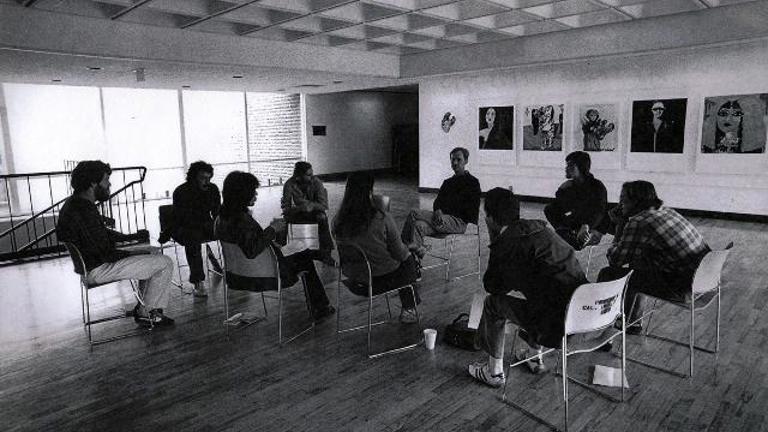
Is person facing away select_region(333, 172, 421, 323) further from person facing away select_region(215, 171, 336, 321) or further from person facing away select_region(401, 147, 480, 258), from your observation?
person facing away select_region(401, 147, 480, 258)

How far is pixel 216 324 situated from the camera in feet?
14.2

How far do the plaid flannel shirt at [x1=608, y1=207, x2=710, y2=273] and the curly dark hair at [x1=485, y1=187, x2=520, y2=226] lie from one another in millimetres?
926

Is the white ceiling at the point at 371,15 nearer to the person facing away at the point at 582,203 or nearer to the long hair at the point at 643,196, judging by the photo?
the person facing away at the point at 582,203

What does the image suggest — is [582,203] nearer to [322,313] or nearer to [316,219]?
[322,313]

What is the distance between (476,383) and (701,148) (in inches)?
300

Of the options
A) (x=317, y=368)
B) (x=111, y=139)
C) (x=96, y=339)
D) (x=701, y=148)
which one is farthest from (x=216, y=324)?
(x=111, y=139)

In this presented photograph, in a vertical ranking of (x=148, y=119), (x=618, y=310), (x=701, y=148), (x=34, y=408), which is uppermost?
(x=148, y=119)

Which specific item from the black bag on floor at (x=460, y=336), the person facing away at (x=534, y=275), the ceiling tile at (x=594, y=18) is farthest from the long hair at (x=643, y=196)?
the ceiling tile at (x=594, y=18)

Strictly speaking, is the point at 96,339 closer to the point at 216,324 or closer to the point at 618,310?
the point at 216,324

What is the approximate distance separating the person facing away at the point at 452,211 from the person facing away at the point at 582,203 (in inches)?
34.6

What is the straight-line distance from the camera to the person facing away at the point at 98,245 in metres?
3.78

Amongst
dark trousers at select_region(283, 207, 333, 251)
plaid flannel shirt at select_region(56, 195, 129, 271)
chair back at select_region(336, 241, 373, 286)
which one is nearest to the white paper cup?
chair back at select_region(336, 241, 373, 286)

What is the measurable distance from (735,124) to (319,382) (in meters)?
8.28

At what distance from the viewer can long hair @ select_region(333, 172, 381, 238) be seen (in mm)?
3672
